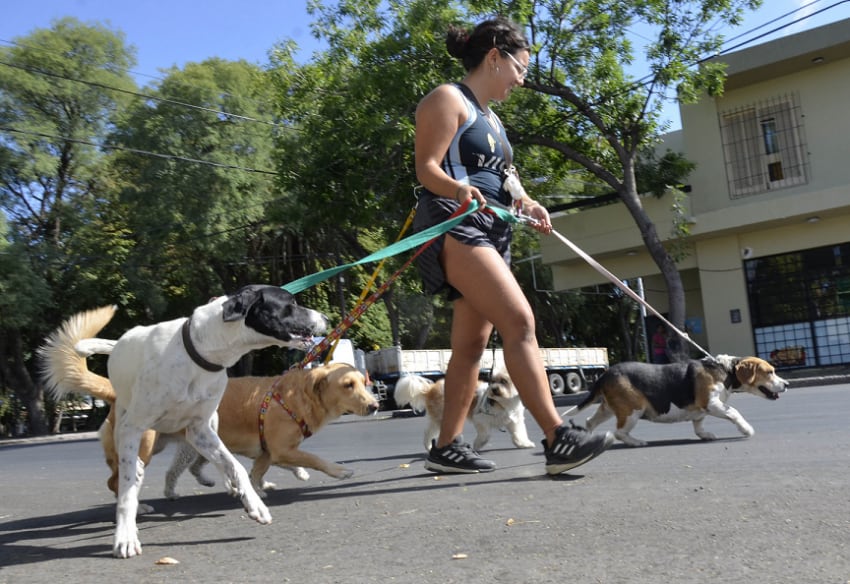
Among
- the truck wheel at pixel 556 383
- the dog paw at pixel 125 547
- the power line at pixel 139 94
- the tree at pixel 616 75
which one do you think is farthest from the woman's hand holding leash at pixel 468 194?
the power line at pixel 139 94

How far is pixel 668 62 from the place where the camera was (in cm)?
1820

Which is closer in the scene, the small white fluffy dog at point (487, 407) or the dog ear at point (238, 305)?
the dog ear at point (238, 305)

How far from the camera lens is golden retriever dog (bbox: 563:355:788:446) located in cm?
705

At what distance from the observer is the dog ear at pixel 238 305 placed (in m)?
3.96

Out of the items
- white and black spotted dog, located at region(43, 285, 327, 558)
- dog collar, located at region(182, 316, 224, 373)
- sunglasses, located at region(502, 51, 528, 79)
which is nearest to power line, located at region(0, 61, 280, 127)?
sunglasses, located at region(502, 51, 528, 79)

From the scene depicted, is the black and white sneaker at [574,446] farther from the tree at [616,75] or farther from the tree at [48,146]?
the tree at [48,146]

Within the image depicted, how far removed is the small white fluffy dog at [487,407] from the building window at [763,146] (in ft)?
53.7

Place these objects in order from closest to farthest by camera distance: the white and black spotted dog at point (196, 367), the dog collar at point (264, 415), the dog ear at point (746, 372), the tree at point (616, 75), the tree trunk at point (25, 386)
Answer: the white and black spotted dog at point (196, 367)
the dog collar at point (264, 415)
the dog ear at point (746, 372)
the tree at point (616, 75)
the tree trunk at point (25, 386)

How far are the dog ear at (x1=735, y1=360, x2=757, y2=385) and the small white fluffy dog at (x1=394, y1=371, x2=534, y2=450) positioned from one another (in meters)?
1.83

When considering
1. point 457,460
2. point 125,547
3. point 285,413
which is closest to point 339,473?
point 285,413

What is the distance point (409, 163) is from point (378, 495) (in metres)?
15.9

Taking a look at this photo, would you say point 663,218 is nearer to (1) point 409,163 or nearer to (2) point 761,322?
(2) point 761,322

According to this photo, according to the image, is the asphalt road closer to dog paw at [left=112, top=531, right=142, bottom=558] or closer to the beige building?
dog paw at [left=112, top=531, right=142, bottom=558]

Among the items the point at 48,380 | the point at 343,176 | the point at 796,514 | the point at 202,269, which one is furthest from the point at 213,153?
the point at 796,514
